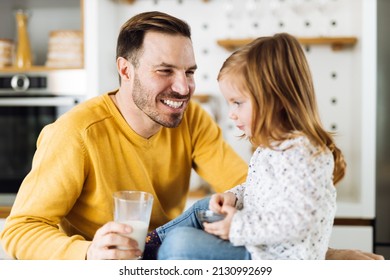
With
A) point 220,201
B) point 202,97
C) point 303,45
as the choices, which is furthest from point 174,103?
point 303,45

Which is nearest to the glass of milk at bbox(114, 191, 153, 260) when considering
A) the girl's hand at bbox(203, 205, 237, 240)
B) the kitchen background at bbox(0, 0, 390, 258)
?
the girl's hand at bbox(203, 205, 237, 240)

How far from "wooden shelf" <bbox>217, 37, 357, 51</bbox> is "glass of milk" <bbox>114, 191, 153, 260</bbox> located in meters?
1.16

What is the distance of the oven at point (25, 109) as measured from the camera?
1.88 m

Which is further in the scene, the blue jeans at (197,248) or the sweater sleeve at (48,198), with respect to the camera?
the sweater sleeve at (48,198)

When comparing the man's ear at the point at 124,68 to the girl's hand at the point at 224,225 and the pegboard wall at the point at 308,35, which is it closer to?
the girl's hand at the point at 224,225

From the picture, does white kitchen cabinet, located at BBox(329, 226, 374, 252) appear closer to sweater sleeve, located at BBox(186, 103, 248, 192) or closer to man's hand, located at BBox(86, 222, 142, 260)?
sweater sleeve, located at BBox(186, 103, 248, 192)

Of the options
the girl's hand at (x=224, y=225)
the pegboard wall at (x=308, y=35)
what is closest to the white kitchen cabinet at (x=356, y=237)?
the pegboard wall at (x=308, y=35)

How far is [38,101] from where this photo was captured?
189 cm

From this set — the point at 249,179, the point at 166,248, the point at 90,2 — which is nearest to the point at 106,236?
the point at 166,248

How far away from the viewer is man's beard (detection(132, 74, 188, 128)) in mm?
1097
